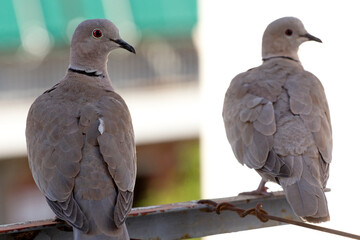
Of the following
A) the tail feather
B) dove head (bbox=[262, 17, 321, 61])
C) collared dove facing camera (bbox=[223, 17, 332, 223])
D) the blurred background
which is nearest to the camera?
the tail feather

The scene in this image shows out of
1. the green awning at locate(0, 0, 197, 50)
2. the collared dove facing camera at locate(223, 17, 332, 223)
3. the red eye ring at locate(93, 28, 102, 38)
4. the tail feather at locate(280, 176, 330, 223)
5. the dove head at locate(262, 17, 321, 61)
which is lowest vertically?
the tail feather at locate(280, 176, 330, 223)

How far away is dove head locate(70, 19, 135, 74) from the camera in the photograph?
3.75 metres

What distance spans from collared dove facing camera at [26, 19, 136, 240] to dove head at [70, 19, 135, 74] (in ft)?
1.05

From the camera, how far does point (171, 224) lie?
2730 mm

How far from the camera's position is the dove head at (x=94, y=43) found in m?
3.75

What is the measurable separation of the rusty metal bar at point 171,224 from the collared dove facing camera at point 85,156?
0.06m

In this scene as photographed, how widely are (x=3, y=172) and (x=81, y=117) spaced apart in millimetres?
6797

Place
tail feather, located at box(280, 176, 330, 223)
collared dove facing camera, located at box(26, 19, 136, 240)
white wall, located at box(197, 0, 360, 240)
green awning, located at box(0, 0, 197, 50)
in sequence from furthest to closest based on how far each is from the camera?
green awning, located at box(0, 0, 197, 50), white wall, located at box(197, 0, 360, 240), tail feather, located at box(280, 176, 330, 223), collared dove facing camera, located at box(26, 19, 136, 240)

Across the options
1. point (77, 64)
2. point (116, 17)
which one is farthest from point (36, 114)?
point (116, 17)

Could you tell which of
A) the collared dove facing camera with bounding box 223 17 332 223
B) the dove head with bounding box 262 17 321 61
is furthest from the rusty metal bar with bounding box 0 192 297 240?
the dove head with bounding box 262 17 321 61

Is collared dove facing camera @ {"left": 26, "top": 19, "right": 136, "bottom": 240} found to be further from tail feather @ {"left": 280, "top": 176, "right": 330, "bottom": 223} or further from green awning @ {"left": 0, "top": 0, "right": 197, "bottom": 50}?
green awning @ {"left": 0, "top": 0, "right": 197, "bottom": 50}

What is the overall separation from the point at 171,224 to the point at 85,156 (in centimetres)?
48

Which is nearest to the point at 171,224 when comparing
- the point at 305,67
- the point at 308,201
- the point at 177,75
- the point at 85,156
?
the point at 85,156

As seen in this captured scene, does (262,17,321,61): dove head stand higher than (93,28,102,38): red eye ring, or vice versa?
(93,28,102,38): red eye ring
